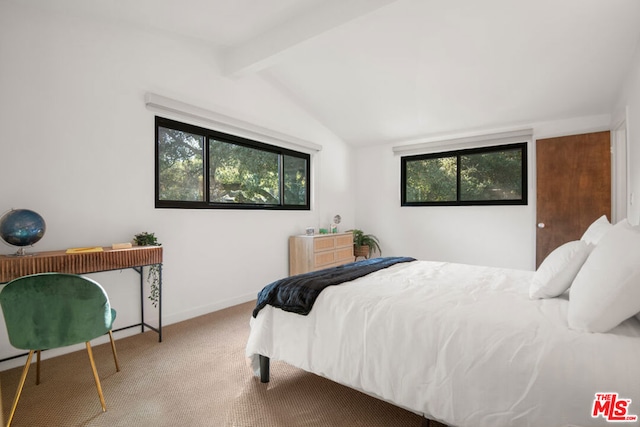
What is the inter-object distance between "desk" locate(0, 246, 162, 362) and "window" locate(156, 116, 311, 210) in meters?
0.68

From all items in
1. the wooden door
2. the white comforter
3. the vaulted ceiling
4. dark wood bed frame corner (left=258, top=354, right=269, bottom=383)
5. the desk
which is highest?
the vaulted ceiling

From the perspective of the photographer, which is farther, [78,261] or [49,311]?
[78,261]

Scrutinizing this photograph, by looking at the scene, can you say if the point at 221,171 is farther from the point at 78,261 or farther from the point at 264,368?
the point at 264,368

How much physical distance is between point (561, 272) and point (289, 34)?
2681 millimetres

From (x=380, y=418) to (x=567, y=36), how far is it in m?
3.17

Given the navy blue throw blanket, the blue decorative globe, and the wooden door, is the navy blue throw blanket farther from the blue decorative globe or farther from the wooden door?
the wooden door

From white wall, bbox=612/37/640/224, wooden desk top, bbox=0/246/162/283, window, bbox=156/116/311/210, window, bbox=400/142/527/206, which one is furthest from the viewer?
window, bbox=400/142/527/206

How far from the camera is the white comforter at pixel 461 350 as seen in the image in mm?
1101

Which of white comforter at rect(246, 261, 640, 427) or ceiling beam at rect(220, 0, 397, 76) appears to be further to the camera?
ceiling beam at rect(220, 0, 397, 76)

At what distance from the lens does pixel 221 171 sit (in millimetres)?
3643

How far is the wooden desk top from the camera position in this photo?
1.92 m

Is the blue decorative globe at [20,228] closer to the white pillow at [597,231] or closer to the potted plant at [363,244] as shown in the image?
the white pillow at [597,231]

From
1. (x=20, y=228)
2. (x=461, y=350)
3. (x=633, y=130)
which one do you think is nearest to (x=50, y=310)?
(x=20, y=228)

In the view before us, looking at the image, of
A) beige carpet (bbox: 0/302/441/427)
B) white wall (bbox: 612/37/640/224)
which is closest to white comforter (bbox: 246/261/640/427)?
beige carpet (bbox: 0/302/441/427)
